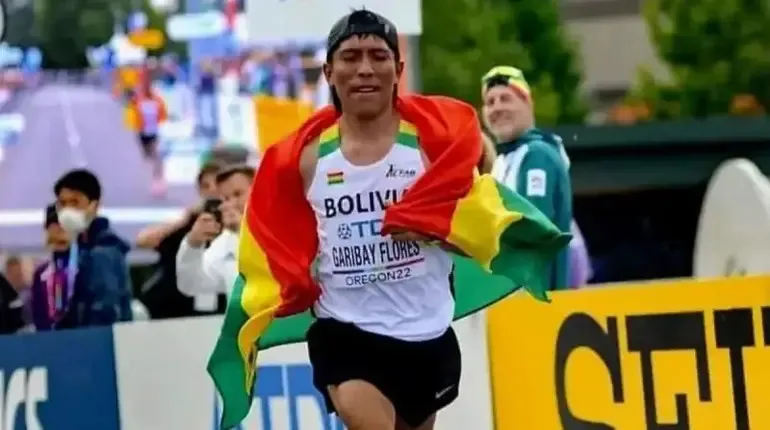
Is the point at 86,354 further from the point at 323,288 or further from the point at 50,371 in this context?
the point at 323,288

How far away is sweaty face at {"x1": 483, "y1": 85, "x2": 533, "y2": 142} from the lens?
932 centimetres

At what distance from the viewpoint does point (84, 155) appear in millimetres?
40750

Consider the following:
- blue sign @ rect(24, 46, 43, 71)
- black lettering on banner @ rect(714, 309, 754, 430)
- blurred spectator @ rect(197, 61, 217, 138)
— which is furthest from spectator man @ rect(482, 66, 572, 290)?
blue sign @ rect(24, 46, 43, 71)

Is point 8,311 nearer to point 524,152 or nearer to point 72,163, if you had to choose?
point 524,152

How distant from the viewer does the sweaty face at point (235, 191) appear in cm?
966

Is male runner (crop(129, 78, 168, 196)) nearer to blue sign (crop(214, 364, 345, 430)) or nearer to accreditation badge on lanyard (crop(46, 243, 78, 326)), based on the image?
accreditation badge on lanyard (crop(46, 243, 78, 326))

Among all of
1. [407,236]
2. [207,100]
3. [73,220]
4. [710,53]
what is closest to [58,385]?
[73,220]

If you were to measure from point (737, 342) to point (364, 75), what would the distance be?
2.75 m

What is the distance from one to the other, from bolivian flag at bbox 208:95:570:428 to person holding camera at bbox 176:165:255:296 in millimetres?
2847

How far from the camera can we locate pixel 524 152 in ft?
30.3

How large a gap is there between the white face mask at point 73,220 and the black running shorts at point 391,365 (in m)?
3.71

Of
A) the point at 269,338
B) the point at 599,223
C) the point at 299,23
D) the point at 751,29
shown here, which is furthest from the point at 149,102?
the point at 269,338

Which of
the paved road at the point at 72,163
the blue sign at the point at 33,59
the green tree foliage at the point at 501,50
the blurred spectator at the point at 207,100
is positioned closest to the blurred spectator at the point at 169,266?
the paved road at the point at 72,163

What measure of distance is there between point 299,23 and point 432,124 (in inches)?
138
